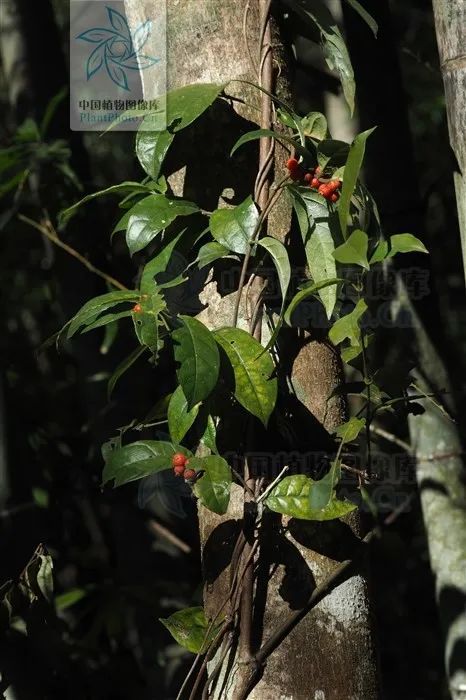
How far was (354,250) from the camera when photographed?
0.86m

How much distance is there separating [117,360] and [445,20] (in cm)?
104

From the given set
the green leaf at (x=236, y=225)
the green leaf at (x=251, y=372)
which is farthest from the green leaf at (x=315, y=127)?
the green leaf at (x=251, y=372)

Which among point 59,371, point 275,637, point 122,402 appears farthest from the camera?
point 59,371

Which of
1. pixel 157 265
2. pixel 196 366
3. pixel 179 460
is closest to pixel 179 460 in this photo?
pixel 179 460

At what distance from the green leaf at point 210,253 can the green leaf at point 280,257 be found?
0.04 meters

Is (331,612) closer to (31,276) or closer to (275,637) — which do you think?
(275,637)

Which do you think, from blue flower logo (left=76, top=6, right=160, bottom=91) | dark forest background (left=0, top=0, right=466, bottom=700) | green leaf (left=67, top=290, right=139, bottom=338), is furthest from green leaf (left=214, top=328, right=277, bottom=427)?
dark forest background (left=0, top=0, right=466, bottom=700)

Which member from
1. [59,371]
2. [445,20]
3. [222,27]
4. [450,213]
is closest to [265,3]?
[222,27]

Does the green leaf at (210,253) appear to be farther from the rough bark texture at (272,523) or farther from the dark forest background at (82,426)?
the dark forest background at (82,426)

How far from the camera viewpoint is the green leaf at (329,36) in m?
1.03

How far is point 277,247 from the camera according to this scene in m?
0.93

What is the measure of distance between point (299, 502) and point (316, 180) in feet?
1.11

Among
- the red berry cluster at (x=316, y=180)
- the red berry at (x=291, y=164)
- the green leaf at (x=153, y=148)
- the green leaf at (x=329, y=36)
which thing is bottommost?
the red berry cluster at (x=316, y=180)

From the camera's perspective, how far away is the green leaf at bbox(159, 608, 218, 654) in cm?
95
